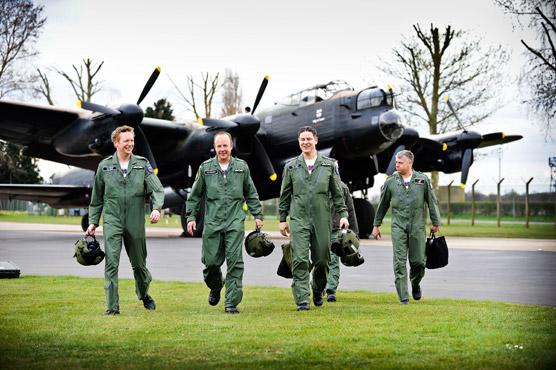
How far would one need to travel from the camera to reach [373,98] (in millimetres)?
24000

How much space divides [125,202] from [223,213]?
1131 millimetres

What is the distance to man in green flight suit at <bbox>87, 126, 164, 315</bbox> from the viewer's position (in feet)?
29.2

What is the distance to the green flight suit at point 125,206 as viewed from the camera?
8914 mm

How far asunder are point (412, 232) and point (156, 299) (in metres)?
3.39

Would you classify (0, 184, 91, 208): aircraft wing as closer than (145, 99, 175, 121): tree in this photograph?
Yes

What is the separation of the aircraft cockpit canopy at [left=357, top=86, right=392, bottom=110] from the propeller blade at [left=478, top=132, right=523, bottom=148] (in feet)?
25.2

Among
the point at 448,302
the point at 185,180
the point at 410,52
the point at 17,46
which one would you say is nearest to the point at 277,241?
the point at 185,180

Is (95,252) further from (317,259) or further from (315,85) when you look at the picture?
(315,85)

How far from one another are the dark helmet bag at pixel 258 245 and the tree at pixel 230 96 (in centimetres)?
4838

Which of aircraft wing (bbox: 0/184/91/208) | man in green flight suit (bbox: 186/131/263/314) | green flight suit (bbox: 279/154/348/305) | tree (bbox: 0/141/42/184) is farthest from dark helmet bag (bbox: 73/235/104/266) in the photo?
tree (bbox: 0/141/42/184)

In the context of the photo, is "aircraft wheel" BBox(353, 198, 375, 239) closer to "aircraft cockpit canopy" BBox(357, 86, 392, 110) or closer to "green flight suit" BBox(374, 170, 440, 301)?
"aircraft cockpit canopy" BBox(357, 86, 392, 110)

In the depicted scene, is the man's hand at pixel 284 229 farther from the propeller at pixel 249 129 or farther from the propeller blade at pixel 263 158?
the propeller blade at pixel 263 158

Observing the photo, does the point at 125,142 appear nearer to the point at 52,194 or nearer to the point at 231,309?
the point at 231,309

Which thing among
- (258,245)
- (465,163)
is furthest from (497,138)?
(258,245)
